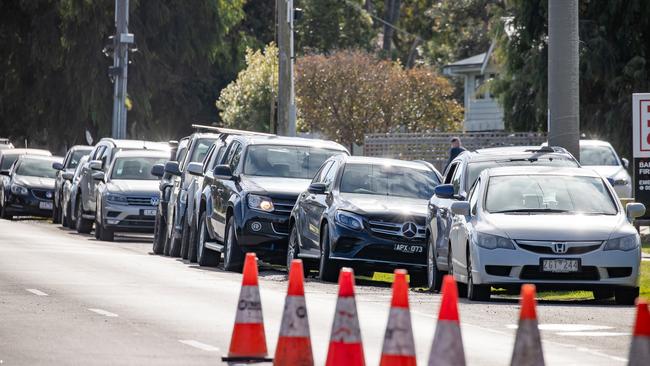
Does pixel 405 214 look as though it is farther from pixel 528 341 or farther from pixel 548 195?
pixel 528 341

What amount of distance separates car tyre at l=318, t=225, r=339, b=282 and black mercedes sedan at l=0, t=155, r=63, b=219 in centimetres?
2338

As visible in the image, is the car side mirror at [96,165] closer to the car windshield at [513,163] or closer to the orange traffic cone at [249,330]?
the car windshield at [513,163]

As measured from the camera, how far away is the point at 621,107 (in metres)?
42.7

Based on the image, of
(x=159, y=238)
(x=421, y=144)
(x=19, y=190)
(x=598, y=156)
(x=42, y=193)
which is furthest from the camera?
(x=421, y=144)

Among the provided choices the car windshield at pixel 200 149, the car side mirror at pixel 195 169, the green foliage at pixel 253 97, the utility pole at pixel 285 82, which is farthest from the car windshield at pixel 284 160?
the green foliage at pixel 253 97

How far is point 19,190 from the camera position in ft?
144

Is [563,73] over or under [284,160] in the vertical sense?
over

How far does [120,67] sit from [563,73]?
28040 mm

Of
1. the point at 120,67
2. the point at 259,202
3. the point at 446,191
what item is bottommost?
the point at 259,202

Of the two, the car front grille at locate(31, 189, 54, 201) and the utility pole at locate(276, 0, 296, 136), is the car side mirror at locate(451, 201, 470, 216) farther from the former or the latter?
the car front grille at locate(31, 189, 54, 201)

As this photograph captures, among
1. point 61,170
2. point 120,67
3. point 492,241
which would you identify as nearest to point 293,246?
point 492,241

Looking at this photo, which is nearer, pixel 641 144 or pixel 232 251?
pixel 641 144

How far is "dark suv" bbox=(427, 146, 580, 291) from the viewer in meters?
20.0

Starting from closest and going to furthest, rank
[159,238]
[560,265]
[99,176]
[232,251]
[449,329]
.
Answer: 1. [449,329]
2. [560,265]
3. [232,251]
4. [159,238]
5. [99,176]
